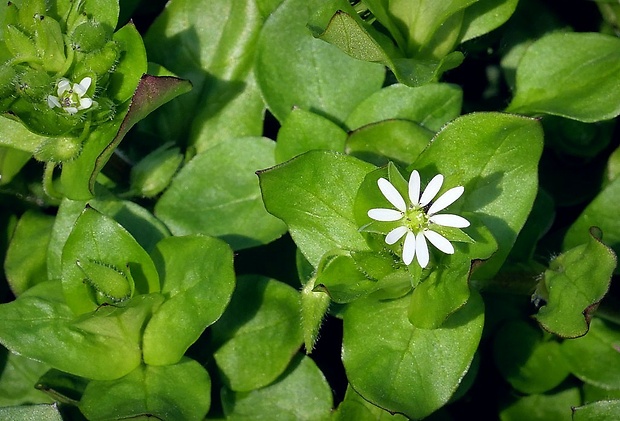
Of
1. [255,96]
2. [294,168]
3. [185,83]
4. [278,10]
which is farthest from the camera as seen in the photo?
[255,96]

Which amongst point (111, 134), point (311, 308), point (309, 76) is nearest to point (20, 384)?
point (111, 134)

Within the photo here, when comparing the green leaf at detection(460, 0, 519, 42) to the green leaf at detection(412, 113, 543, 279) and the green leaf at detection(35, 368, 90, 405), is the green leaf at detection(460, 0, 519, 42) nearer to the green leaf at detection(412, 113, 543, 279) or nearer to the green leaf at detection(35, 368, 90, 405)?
the green leaf at detection(412, 113, 543, 279)

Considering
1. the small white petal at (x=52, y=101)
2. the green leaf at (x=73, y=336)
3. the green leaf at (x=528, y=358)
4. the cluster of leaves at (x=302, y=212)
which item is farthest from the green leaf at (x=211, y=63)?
the green leaf at (x=528, y=358)

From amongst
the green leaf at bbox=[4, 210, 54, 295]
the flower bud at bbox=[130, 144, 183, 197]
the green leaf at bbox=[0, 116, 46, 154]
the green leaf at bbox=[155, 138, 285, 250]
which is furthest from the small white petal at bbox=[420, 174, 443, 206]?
the green leaf at bbox=[4, 210, 54, 295]

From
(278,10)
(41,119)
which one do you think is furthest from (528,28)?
(41,119)

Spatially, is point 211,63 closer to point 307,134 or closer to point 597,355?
point 307,134

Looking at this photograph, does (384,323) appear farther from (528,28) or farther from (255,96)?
(528,28)
